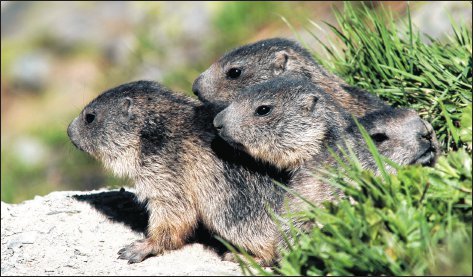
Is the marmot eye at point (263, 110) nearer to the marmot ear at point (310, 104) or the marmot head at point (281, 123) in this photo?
the marmot head at point (281, 123)

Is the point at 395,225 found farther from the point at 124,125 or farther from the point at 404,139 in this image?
the point at 124,125

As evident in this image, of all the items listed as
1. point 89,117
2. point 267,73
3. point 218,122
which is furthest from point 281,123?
point 89,117

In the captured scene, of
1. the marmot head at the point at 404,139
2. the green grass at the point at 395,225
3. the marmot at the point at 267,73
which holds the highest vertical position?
the marmot at the point at 267,73

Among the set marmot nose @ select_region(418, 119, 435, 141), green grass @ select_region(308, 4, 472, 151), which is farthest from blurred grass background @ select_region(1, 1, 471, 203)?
Result: marmot nose @ select_region(418, 119, 435, 141)

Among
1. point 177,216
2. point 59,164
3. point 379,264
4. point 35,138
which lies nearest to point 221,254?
point 177,216

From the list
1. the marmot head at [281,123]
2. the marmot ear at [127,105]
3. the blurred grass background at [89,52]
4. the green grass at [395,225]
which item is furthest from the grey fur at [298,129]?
the blurred grass background at [89,52]

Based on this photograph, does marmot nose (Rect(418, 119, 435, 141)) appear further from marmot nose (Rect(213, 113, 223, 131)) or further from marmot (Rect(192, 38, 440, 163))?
marmot nose (Rect(213, 113, 223, 131))
